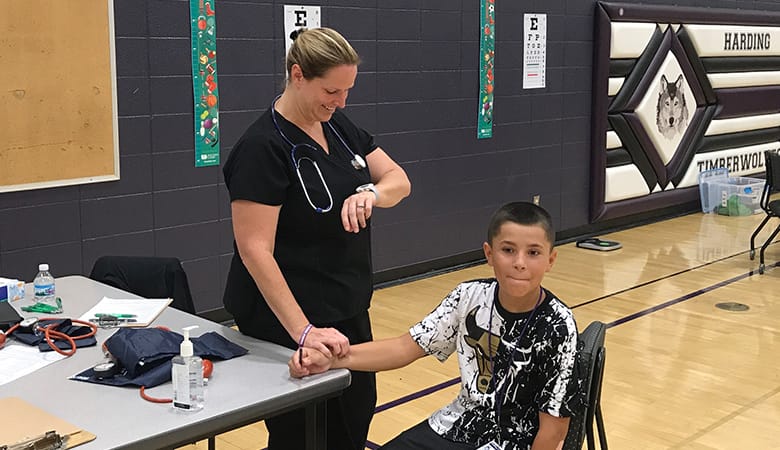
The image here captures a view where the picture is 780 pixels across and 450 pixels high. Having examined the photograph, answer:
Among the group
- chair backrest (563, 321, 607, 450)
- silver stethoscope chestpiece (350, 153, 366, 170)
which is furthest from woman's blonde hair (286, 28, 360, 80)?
chair backrest (563, 321, 607, 450)

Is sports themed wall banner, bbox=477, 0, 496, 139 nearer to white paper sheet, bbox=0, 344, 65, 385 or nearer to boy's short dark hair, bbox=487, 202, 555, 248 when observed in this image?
boy's short dark hair, bbox=487, 202, 555, 248

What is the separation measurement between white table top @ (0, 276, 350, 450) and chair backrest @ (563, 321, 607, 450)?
1.79 ft

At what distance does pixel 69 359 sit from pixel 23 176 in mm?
2141

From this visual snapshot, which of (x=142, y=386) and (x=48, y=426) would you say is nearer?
(x=48, y=426)

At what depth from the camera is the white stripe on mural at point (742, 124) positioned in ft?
29.1

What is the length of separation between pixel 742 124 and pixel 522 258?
792 cm

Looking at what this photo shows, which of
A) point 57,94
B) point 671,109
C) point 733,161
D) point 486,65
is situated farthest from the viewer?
point 733,161

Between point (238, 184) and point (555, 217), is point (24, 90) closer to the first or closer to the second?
point (238, 184)

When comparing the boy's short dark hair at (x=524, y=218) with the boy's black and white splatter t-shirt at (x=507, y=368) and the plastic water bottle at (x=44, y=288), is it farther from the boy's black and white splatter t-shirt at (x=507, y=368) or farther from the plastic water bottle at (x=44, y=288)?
the plastic water bottle at (x=44, y=288)

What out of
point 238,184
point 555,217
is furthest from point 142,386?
point 555,217

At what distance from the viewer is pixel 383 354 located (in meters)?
2.33

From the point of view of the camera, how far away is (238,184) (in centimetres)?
227

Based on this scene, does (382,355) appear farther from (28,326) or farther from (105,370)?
(28,326)

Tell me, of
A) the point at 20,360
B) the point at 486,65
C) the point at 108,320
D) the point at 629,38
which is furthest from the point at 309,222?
the point at 629,38
